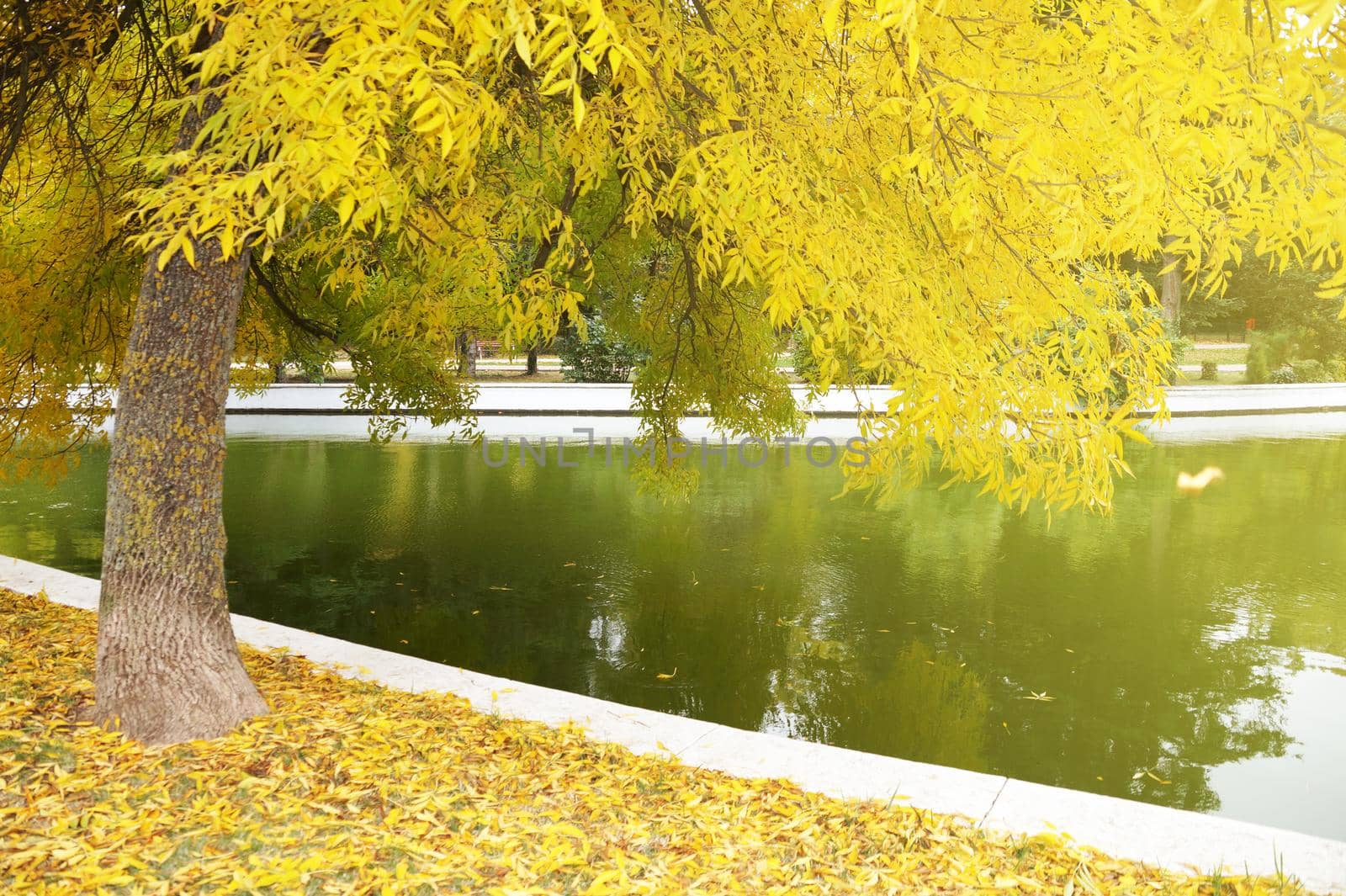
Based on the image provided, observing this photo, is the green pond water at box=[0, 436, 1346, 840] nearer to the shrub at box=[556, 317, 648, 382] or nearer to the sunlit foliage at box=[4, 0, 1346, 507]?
the sunlit foliage at box=[4, 0, 1346, 507]

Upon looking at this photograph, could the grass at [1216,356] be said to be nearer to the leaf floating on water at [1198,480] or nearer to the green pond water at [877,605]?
the leaf floating on water at [1198,480]

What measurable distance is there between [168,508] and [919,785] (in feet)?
12.7

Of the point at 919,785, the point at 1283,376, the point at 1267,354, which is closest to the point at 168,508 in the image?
the point at 919,785

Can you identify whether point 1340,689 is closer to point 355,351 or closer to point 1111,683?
point 1111,683

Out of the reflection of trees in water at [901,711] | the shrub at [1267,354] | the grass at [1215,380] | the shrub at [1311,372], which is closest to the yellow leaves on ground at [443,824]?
the reflection of trees in water at [901,711]

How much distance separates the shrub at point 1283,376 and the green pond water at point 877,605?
69.1 ft

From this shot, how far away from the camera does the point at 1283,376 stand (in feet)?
113

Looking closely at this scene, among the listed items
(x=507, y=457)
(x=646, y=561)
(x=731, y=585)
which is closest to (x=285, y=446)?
(x=507, y=457)

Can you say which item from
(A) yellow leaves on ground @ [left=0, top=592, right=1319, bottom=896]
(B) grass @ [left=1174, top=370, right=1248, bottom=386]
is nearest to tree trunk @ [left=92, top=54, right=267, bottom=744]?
(A) yellow leaves on ground @ [left=0, top=592, right=1319, bottom=896]

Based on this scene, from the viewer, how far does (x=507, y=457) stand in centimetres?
1889

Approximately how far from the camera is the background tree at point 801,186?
329 cm

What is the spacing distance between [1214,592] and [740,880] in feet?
26.3

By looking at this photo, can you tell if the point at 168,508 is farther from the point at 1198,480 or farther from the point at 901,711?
the point at 1198,480

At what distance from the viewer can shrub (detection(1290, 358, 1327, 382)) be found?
35500 millimetres
